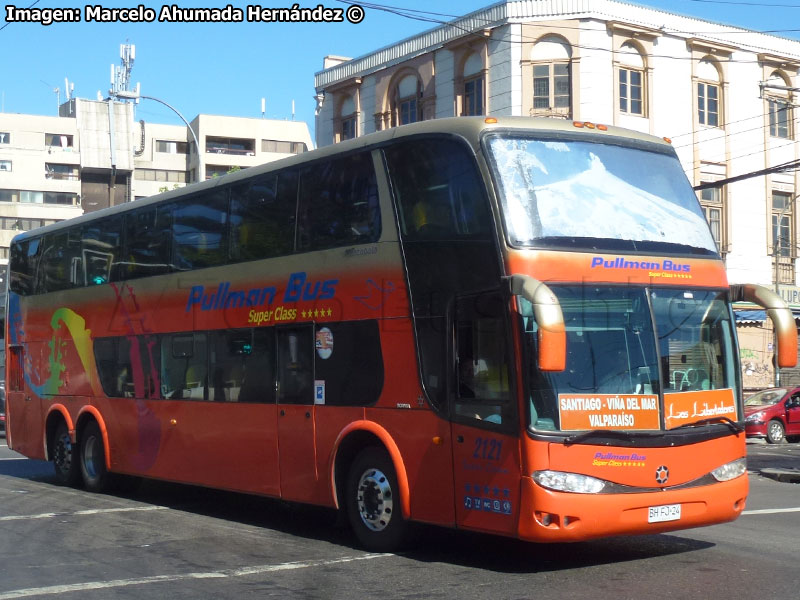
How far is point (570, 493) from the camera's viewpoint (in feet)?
29.6

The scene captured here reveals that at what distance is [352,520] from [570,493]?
2.76 metres

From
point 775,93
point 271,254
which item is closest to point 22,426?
point 271,254

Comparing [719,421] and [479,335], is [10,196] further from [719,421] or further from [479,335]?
[719,421]

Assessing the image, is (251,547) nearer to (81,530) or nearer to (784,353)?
(81,530)

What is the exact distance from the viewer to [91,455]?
16.8m

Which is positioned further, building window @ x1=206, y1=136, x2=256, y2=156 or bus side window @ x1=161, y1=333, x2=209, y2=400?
building window @ x1=206, y1=136, x2=256, y2=156

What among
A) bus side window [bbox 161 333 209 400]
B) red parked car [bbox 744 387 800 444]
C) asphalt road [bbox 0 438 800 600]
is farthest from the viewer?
red parked car [bbox 744 387 800 444]

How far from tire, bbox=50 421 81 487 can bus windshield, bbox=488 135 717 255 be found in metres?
10.1

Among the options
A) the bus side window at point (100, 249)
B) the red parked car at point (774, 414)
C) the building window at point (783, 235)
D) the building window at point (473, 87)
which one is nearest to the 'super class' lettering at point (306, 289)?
the bus side window at point (100, 249)

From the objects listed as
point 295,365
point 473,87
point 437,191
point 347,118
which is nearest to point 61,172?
point 347,118

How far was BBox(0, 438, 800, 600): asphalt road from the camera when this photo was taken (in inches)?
341

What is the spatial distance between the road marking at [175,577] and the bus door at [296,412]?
5.46ft

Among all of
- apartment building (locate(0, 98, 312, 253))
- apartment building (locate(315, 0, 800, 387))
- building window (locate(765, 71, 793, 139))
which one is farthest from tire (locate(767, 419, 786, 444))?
apartment building (locate(0, 98, 312, 253))

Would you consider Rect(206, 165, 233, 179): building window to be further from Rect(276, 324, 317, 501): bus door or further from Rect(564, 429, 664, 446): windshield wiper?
Rect(564, 429, 664, 446): windshield wiper
